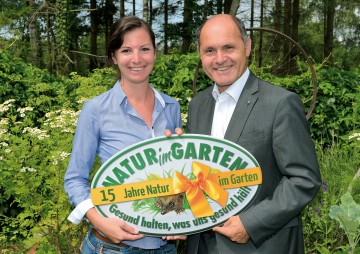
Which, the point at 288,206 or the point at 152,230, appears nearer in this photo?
the point at 288,206

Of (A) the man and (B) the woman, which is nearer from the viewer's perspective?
(A) the man

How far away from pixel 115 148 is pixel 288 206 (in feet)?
2.53

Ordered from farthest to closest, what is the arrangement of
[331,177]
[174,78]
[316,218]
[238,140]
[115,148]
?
[174,78], [331,177], [316,218], [115,148], [238,140]

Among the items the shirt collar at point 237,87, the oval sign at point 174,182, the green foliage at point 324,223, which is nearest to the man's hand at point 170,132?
the oval sign at point 174,182

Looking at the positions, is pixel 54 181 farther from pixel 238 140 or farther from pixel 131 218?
pixel 238 140

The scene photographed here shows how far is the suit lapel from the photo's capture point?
1815mm

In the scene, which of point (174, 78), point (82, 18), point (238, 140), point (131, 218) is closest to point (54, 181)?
point (131, 218)

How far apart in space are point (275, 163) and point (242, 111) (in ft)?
0.82

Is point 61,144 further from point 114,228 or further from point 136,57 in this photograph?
point 114,228

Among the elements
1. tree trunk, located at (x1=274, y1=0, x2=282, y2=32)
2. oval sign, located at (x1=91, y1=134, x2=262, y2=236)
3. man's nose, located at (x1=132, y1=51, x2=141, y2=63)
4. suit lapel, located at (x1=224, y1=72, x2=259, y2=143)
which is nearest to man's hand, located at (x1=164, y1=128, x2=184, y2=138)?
oval sign, located at (x1=91, y1=134, x2=262, y2=236)

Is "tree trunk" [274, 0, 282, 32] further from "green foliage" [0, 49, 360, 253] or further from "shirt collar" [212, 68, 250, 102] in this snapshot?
"shirt collar" [212, 68, 250, 102]

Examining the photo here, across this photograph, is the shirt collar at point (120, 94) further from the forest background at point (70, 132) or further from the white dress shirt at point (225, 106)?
the forest background at point (70, 132)

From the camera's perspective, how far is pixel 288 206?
1684 mm

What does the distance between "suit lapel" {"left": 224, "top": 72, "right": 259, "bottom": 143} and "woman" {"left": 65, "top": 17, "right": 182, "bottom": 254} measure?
0.37 m
